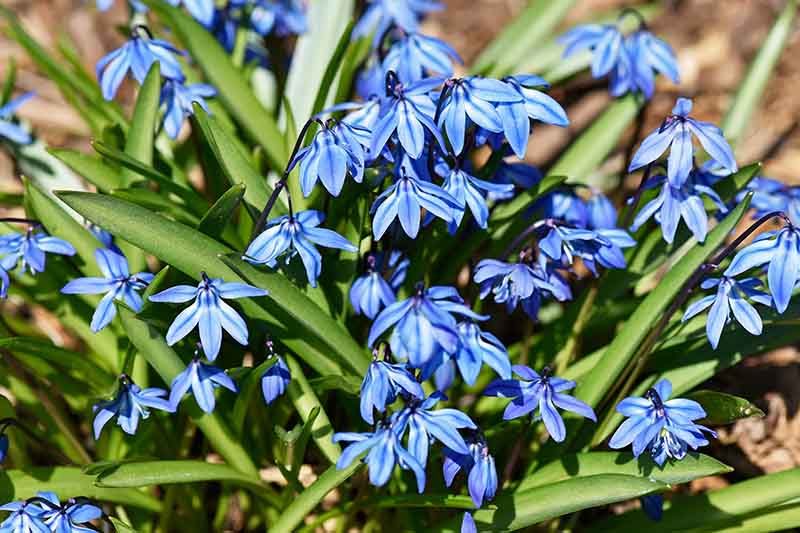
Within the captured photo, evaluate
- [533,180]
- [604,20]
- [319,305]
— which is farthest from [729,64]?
[319,305]

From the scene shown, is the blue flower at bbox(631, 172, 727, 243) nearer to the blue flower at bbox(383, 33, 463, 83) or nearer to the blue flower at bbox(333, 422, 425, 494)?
the blue flower at bbox(383, 33, 463, 83)

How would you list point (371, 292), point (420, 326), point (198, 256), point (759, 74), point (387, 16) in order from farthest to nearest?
point (759, 74) < point (387, 16) < point (371, 292) < point (198, 256) < point (420, 326)

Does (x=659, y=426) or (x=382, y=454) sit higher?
(x=382, y=454)

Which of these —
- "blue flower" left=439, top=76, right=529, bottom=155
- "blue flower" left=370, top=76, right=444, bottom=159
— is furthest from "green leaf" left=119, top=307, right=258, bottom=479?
"blue flower" left=439, top=76, right=529, bottom=155

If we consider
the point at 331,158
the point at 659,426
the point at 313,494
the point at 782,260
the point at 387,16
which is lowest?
the point at 659,426

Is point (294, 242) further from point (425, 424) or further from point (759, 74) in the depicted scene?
point (759, 74)

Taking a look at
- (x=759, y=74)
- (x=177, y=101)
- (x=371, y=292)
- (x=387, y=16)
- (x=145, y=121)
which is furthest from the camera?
(x=759, y=74)

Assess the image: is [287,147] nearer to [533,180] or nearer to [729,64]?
[533,180]

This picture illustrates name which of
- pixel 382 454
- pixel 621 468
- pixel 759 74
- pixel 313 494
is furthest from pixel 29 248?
pixel 759 74
